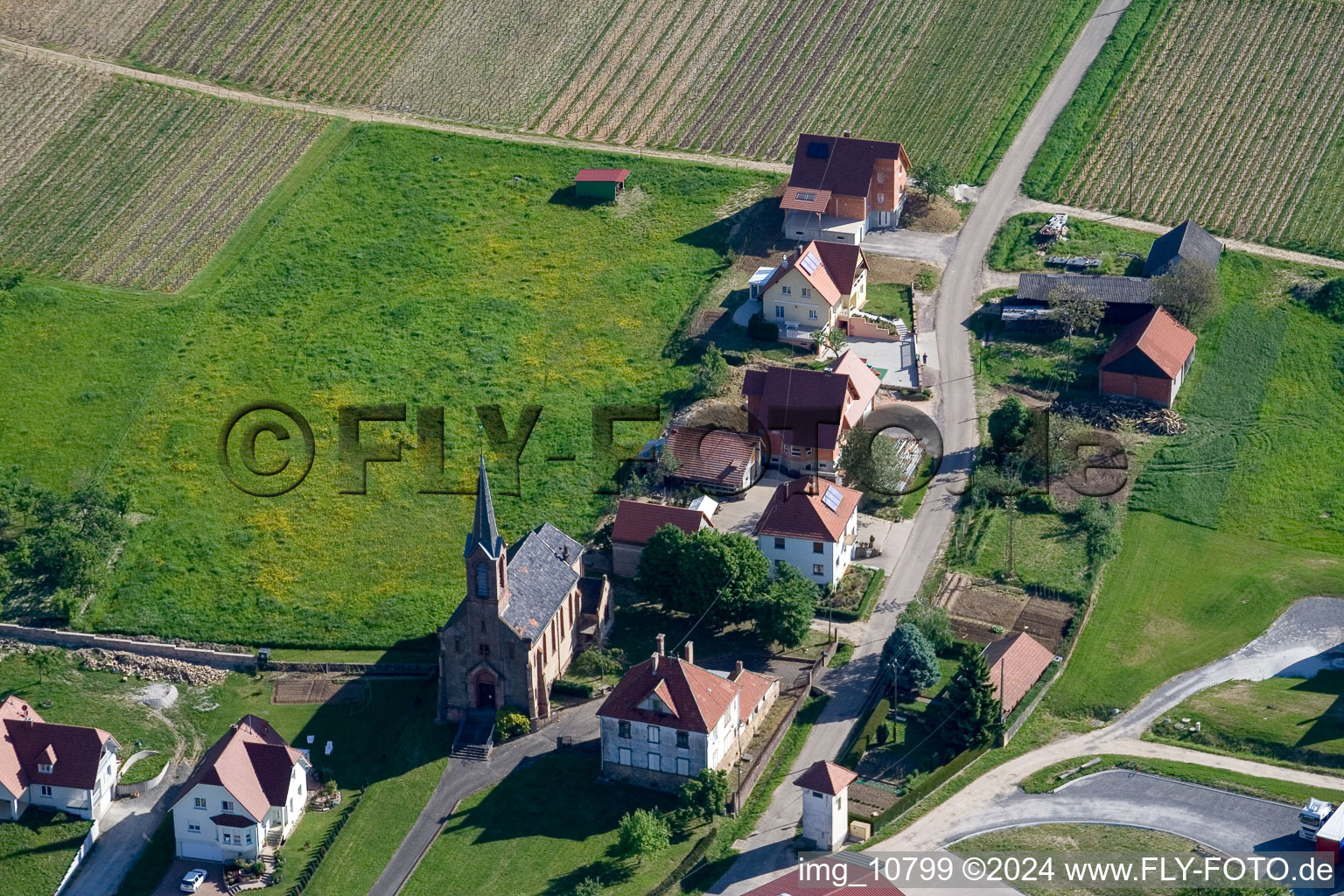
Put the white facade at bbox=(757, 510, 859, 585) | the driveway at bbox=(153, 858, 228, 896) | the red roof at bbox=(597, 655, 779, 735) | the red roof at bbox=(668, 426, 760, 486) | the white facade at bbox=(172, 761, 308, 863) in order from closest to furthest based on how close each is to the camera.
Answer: the driveway at bbox=(153, 858, 228, 896), the white facade at bbox=(172, 761, 308, 863), the red roof at bbox=(597, 655, 779, 735), the white facade at bbox=(757, 510, 859, 585), the red roof at bbox=(668, 426, 760, 486)

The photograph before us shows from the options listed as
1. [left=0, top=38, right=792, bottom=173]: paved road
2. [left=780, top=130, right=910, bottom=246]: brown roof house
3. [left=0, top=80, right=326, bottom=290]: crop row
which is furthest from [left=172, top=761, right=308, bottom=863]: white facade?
[left=0, top=38, right=792, bottom=173]: paved road

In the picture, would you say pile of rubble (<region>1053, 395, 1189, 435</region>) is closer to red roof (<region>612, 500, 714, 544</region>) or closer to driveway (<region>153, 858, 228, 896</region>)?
red roof (<region>612, 500, 714, 544</region>)

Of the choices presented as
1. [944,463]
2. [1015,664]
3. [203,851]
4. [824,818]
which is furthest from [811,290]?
[203,851]

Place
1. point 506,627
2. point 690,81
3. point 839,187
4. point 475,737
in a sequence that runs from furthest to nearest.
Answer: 1. point 690,81
2. point 839,187
3. point 475,737
4. point 506,627

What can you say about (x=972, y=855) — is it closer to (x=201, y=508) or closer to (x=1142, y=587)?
(x=1142, y=587)

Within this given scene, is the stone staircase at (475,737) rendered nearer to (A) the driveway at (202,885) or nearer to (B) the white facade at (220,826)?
(B) the white facade at (220,826)

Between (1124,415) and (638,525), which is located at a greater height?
(1124,415)

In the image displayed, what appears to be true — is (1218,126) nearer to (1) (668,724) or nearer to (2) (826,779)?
(1) (668,724)

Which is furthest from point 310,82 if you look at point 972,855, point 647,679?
point 972,855
